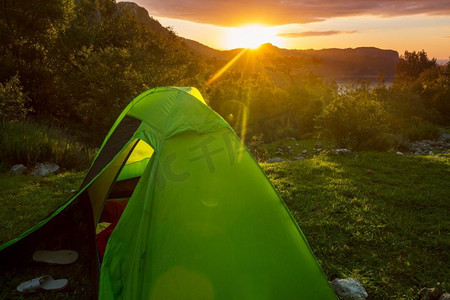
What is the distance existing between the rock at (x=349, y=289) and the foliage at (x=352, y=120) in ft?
23.2

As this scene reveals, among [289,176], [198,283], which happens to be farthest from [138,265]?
[289,176]

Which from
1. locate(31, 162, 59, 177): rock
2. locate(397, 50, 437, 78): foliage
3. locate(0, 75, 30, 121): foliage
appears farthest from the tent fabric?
locate(397, 50, 437, 78): foliage

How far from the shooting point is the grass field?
3602 mm

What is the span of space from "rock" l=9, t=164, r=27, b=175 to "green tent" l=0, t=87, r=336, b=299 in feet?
17.7

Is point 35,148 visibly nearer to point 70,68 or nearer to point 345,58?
point 70,68

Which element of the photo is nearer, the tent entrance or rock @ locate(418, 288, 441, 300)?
rock @ locate(418, 288, 441, 300)

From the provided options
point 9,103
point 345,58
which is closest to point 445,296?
point 9,103

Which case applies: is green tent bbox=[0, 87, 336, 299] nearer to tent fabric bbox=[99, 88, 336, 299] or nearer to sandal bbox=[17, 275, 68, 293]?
tent fabric bbox=[99, 88, 336, 299]

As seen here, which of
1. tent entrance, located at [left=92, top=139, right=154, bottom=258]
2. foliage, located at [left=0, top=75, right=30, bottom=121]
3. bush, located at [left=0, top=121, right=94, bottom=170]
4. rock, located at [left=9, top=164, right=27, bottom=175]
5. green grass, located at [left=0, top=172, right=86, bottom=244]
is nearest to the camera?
tent entrance, located at [left=92, top=139, right=154, bottom=258]

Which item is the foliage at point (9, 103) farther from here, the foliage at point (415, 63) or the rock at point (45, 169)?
the foliage at point (415, 63)

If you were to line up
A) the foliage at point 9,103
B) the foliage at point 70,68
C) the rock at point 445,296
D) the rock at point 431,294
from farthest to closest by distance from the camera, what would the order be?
1. the foliage at point 70,68
2. the foliage at point 9,103
3. the rock at point 431,294
4. the rock at point 445,296

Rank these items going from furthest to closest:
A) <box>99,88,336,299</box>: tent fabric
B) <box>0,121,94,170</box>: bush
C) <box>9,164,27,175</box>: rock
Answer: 1. <box>0,121,94,170</box>: bush
2. <box>9,164,27,175</box>: rock
3. <box>99,88,336,299</box>: tent fabric

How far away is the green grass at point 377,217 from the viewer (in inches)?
140

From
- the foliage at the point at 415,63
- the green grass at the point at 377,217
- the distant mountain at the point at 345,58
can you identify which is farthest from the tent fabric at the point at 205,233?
the distant mountain at the point at 345,58
